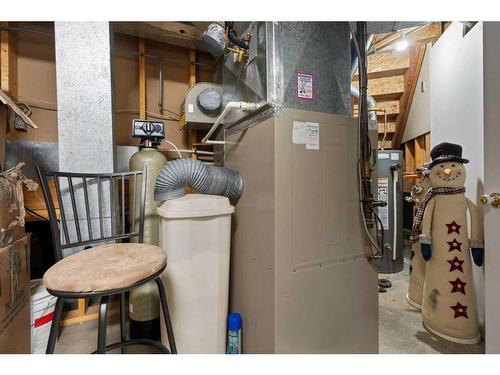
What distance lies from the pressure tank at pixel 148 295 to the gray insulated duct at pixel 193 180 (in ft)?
1.29

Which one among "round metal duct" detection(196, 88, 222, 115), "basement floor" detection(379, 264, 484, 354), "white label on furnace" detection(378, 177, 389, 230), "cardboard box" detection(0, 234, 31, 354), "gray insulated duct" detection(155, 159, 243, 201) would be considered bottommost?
"basement floor" detection(379, 264, 484, 354)

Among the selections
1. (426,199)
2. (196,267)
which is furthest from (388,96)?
(196,267)

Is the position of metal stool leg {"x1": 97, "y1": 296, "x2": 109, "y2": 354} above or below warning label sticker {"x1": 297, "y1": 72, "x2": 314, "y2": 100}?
below

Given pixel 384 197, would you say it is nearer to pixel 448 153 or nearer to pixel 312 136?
pixel 448 153

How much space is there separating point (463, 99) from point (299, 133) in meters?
1.68

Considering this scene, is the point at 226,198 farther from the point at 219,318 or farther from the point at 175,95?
the point at 175,95

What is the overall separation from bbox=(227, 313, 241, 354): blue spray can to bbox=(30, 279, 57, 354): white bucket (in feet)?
3.42

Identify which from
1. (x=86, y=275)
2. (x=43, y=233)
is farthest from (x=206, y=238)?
(x=43, y=233)

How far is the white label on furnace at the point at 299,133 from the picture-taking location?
3.81ft

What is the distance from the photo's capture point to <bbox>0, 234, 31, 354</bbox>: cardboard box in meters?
1.08

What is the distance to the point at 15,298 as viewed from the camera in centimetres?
118

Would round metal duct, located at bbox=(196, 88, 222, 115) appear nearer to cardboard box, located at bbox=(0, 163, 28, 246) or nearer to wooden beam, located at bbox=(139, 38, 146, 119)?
wooden beam, located at bbox=(139, 38, 146, 119)

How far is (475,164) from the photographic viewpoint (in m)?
1.75

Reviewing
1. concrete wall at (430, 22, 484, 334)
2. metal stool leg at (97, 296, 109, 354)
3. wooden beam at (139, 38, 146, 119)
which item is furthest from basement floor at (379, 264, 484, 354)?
wooden beam at (139, 38, 146, 119)
